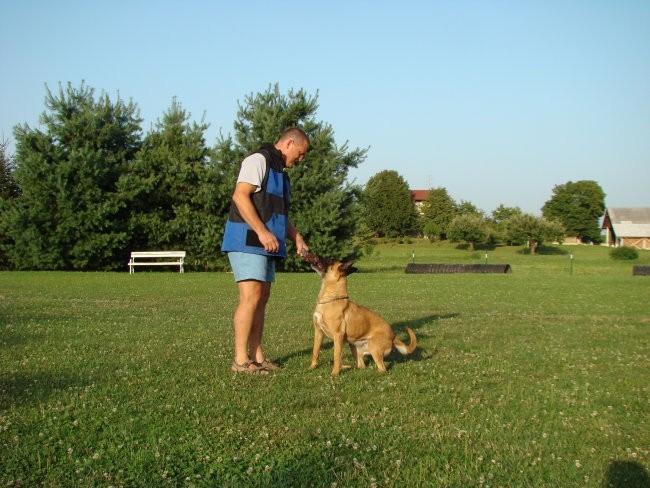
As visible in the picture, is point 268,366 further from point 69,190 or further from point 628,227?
point 628,227

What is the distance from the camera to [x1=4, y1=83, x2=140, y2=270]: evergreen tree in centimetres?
3009

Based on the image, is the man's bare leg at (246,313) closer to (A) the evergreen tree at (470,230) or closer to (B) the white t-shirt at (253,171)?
(B) the white t-shirt at (253,171)

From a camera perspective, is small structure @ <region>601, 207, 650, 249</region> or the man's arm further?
small structure @ <region>601, 207, 650, 249</region>

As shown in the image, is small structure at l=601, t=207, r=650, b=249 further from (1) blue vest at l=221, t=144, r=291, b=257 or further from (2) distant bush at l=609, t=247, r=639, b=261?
(1) blue vest at l=221, t=144, r=291, b=257

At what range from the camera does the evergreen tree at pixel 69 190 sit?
30.1m

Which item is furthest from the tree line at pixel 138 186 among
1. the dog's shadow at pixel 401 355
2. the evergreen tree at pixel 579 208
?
the evergreen tree at pixel 579 208

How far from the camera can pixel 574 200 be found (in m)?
101

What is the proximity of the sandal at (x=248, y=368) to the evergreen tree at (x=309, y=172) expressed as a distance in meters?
25.4

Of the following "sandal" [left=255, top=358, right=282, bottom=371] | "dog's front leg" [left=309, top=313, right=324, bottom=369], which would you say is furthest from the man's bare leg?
"dog's front leg" [left=309, top=313, right=324, bottom=369]

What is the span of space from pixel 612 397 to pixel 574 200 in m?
103

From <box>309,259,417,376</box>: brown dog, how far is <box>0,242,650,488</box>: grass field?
1.06 ft

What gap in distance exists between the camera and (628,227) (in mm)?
85000

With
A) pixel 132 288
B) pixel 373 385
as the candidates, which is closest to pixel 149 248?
pixel 132 288

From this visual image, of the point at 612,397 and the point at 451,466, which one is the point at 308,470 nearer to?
the point at 451,466
